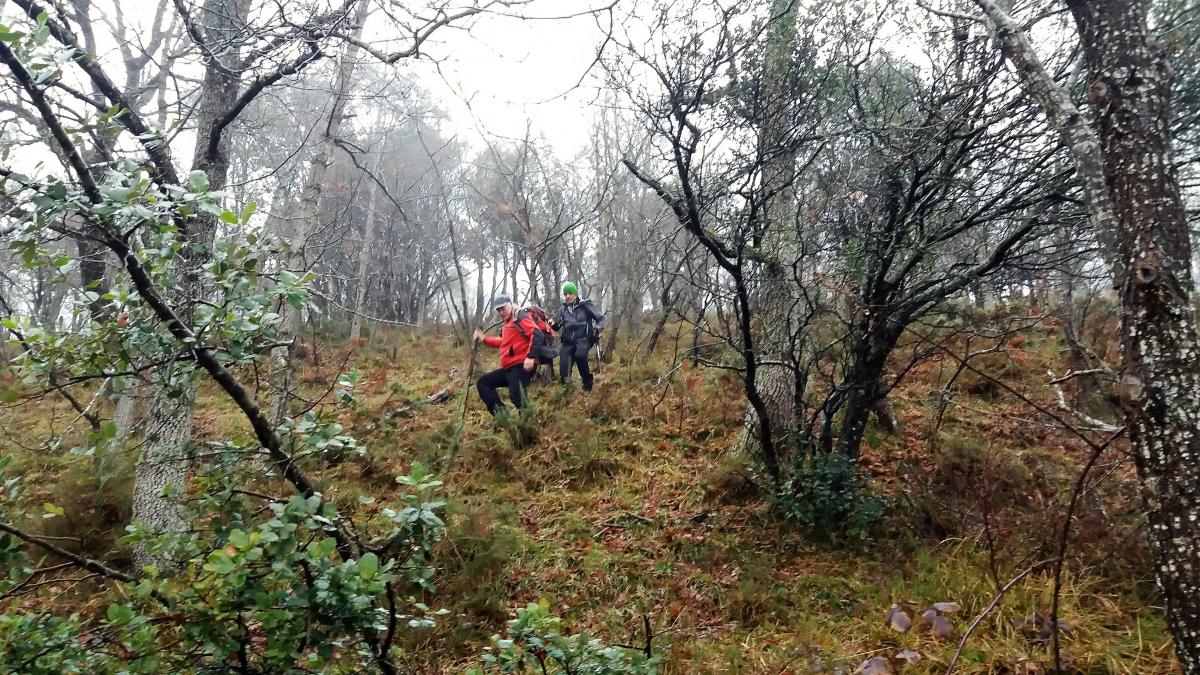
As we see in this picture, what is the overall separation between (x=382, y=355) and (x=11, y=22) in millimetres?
9843

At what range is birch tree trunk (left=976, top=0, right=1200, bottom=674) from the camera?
2.10 metres

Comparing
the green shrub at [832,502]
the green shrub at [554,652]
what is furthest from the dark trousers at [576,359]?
the green shrub at [554,652]

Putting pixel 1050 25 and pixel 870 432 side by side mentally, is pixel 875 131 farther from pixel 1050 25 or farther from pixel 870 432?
pixel 870 432

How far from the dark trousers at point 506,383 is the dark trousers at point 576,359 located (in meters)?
1.00

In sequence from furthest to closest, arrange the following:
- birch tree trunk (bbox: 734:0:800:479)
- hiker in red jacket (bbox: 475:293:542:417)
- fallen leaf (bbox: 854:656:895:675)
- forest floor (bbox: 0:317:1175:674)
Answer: hiker in red jacket (bbox: 475:293:542:417)
birch tree trunk (bbox: 734:0:800:479)
forest floor (bbox: 0:317:1175:674)
fallen leaf (bbox: 854:656:895:675)

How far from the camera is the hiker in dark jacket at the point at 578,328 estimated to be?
303 inches

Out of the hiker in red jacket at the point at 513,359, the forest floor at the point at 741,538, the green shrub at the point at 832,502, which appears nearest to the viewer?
the forest floor at the point at 741,538

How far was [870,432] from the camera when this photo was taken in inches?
233

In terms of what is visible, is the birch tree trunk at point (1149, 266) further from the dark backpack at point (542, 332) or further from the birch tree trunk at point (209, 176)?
the dark backpack at point (542, 332)

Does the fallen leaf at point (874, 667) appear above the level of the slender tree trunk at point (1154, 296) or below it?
below

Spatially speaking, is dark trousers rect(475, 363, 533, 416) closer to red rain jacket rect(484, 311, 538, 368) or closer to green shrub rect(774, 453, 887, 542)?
red rain jacket rect(484, 311, 538, 368)

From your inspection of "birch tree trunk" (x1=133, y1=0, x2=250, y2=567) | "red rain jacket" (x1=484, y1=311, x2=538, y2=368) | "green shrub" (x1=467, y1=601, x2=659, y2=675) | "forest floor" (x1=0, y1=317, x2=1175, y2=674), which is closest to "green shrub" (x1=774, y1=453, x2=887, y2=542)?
"forest floor" (x1=0, y1=317, x2=1175, y2=674)

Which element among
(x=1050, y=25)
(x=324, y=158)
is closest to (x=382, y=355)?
(x=324, y=158)

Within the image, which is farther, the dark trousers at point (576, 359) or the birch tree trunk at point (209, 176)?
the dark trousers at point (576, 359)
